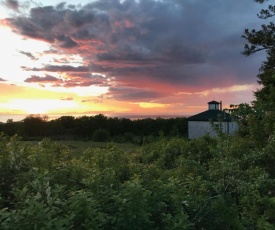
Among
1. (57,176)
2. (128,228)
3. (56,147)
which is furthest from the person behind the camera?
(56,147)

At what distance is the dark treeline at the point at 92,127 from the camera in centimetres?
3168

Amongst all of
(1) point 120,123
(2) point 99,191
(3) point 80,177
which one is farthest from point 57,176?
(1) point 120,123

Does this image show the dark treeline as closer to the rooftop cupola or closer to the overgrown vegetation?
the rooftop cupola

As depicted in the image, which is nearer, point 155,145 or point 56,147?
point 56,147

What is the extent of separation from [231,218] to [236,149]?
10.7 ft

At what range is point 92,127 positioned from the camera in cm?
3503

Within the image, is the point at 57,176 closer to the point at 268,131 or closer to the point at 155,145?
the point at 268,131

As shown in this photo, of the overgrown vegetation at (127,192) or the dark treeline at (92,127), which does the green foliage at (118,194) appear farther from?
the dark treeline at (92,127)

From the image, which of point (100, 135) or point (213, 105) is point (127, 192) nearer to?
point (100, 135)

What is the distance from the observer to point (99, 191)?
4.53 meters

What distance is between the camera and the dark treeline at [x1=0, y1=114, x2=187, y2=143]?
31.7 meters

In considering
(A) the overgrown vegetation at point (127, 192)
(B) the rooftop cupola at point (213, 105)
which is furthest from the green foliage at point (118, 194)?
(B) the rooftop cupola at point (213, 105)

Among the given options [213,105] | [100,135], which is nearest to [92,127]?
[100,135]

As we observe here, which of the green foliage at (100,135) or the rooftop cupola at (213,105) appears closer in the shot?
the green foliage at (100,135)
